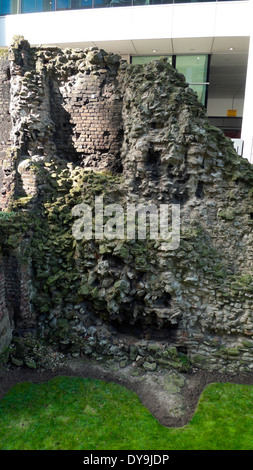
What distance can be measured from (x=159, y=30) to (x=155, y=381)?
14.7 m

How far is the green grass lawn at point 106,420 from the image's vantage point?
623cm

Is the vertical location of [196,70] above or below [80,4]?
below

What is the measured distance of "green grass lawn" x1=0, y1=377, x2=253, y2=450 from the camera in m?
6.23

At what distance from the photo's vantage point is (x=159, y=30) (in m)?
14.5

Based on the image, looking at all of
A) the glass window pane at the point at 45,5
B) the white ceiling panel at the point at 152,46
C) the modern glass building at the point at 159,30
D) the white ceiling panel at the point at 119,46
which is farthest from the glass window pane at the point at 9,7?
the white ceiling panel at the point at 152,46

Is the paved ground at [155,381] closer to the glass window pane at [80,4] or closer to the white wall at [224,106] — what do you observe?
the glass window pane at [80,4]

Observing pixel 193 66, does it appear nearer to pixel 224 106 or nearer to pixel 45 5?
pixel 224 106

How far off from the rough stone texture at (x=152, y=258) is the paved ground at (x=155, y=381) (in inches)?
10.3

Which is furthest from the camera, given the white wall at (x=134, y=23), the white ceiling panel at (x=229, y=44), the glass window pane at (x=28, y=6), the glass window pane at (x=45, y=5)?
the glass window pane at (x=28, y=6)

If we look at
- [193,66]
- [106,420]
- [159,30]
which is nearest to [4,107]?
[159,30]

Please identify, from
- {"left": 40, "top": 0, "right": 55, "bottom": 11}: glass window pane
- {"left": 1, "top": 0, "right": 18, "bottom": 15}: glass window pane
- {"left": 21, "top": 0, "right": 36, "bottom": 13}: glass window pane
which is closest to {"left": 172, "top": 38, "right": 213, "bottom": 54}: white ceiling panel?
{"left": 40, "top": 0, "right": 55, "bottom": 11}: glass window pane

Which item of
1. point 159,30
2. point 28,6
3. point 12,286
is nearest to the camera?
point 12,286

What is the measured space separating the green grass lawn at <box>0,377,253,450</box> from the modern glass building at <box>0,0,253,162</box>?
10.4 meters

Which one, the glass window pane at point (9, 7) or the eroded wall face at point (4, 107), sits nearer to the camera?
the eroded wall face at point (4, 107)
